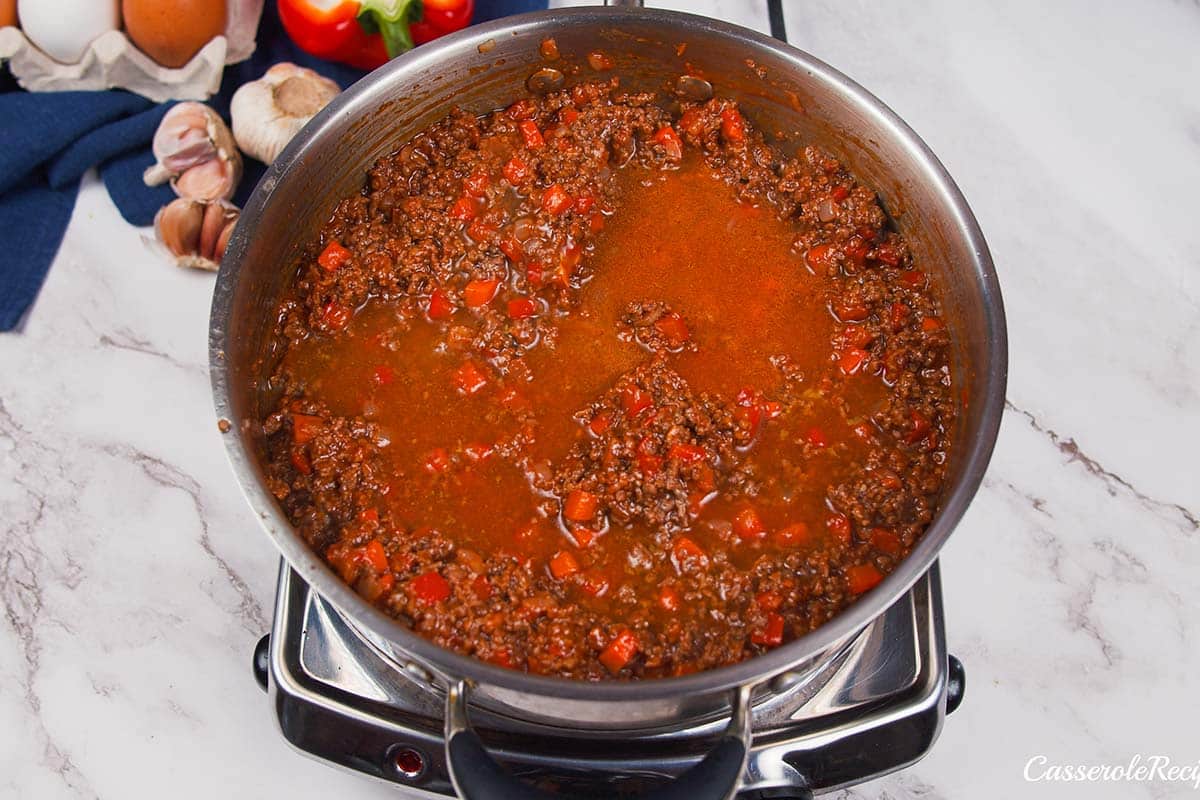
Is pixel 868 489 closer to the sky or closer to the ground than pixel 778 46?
closer to the ground

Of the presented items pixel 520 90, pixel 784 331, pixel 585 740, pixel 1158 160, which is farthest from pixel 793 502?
pixel 1158 160

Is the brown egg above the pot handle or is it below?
above

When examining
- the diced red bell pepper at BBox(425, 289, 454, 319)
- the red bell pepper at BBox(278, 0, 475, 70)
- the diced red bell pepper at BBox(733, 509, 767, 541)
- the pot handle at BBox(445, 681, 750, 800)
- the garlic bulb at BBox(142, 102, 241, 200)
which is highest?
the red bell pepper at BBox(278, 0, 475, 70)

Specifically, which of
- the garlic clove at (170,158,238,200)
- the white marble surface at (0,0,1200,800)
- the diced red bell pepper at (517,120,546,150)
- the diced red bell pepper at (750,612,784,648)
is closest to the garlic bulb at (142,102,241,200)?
the garlic clove at (170,158,238,200)

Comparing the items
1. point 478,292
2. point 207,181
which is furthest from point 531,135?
point 207,181

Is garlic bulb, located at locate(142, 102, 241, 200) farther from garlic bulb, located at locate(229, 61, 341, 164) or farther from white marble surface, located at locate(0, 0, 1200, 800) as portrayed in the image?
white marble surface, located at locate(0, 0, 1200, 800)

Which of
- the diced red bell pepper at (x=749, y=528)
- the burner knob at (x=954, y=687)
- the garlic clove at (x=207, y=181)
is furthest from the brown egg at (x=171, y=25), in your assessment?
the burner knob at (x=954, y=687)

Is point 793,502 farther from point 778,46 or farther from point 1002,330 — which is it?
point 778,46
